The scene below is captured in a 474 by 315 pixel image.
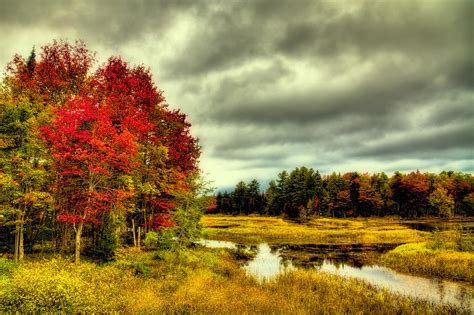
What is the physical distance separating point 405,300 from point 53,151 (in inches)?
905

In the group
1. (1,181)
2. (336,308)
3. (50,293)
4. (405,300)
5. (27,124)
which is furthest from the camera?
(27,124)

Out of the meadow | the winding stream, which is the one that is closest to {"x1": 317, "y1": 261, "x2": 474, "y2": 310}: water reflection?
the winding stream

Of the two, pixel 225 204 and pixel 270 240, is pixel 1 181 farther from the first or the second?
pixel 225 204

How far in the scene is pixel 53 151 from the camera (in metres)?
22.2

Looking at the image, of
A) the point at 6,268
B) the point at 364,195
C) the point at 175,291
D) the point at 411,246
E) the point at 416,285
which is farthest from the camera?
the point at 364,195

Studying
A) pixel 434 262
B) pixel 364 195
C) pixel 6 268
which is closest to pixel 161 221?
pixel 6 268

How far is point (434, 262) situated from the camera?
28.1m

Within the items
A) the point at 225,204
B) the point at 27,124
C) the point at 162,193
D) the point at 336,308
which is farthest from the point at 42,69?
the point at 225,204

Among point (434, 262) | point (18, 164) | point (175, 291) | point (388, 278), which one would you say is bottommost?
point (388, 278)

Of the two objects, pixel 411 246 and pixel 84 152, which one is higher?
pixel 84 152

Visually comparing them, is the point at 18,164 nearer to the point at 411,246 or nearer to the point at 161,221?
the point at 161,221

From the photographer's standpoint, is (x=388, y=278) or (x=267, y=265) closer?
(x=388, y=278)

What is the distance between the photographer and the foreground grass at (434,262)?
82.5ft

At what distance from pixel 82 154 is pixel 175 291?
10.5 metres
